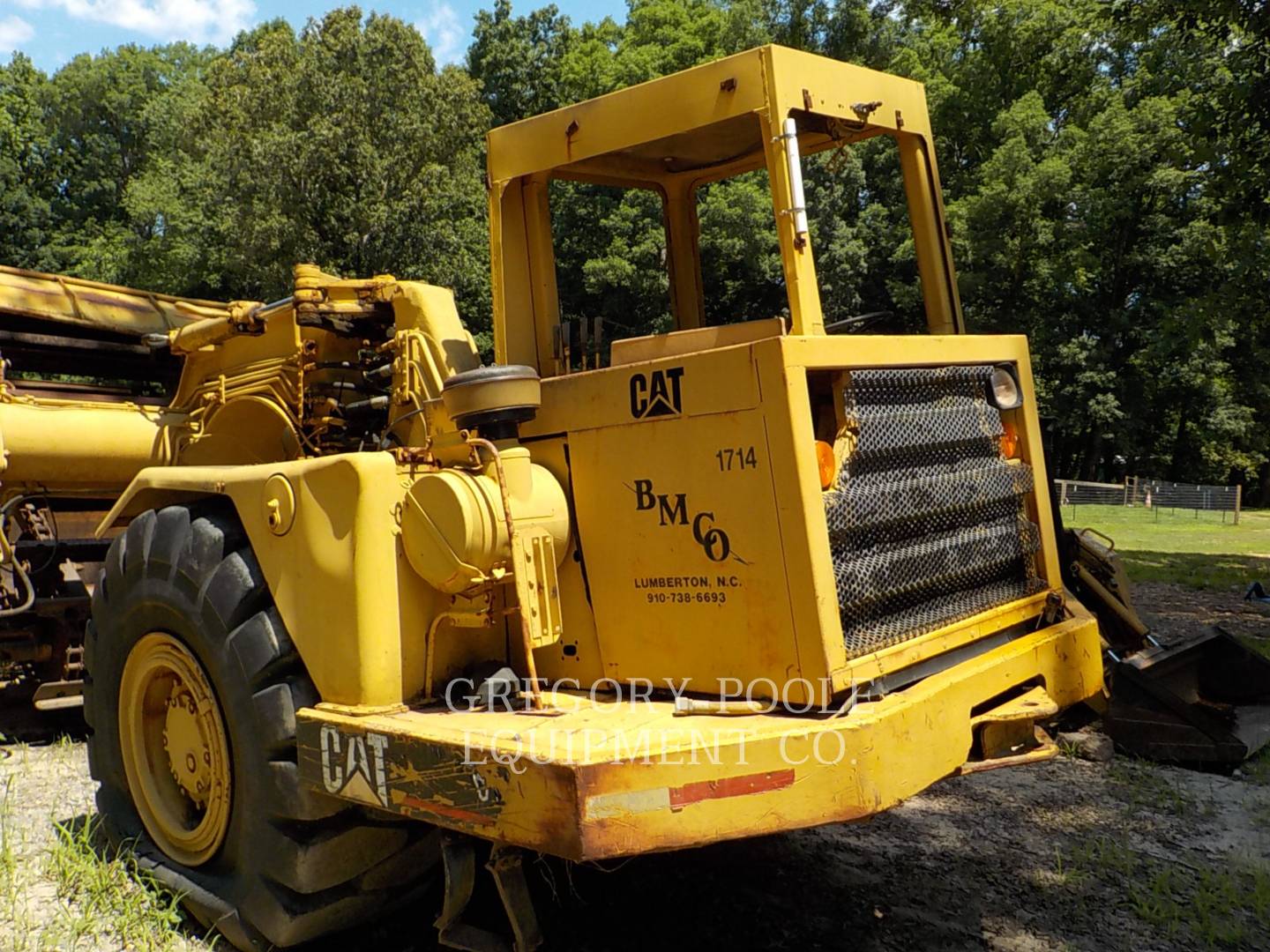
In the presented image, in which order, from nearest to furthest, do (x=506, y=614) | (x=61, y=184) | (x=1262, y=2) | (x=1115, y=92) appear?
(x=506, y=614), (x=1262, y=2), (x=1115, y=92), (x=61, y=184)

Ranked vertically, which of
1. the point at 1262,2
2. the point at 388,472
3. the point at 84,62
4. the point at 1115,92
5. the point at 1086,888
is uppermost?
the point at 84,62

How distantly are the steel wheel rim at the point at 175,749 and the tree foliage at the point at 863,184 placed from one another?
15152 millimetres

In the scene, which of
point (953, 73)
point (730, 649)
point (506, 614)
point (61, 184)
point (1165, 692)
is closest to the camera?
point (730, 649)

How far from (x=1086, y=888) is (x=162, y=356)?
18.8 ft

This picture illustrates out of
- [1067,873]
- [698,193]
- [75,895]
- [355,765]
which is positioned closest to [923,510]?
[1067,873]

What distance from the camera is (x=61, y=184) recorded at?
42.5 meters

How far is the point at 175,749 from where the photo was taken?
3.71 metres

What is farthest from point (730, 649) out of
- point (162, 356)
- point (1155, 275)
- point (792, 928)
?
point (1155, 275)

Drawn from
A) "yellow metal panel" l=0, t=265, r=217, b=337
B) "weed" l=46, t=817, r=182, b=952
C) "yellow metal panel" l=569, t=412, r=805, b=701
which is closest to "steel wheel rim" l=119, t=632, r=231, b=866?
"weed" l=46, t=817, r=182, b=952

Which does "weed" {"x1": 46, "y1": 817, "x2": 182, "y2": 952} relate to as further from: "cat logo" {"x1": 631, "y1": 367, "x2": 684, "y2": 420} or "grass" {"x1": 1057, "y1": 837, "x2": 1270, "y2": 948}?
"grass" {"x1": 1057, "y1": 837, "x2": 1270, "y2": 948}

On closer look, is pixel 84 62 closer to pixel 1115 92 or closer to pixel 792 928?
pixel 1115 92

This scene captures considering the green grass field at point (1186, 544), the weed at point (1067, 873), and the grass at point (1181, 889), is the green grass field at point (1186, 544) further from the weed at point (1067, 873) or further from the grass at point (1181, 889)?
the weed at point (1067, 873)

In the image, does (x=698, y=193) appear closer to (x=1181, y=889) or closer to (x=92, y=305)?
(x=1181, y=889)

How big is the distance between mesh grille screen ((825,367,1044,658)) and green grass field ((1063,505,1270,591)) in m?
7.90
